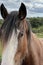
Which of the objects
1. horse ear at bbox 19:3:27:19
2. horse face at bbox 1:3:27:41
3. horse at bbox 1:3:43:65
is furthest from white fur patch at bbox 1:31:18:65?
horse ear at bbox 19:3:27:19

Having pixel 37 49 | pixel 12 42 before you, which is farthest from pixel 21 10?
pixel 37 49

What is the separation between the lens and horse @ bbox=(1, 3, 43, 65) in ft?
15.3

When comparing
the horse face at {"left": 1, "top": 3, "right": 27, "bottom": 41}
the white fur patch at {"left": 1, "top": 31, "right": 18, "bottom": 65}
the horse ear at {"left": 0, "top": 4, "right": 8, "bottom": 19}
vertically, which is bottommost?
the white fur patch at {"left": 1, "top": 31, "right": 18, "bottom": 65}

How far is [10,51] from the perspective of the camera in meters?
4.64

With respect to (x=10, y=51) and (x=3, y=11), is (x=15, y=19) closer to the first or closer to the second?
(x=3, y=11)

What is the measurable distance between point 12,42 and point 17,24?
0.38 metres

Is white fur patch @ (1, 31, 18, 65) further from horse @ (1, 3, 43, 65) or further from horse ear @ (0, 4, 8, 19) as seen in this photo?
horse ear @ (0, 4, 8, 19)

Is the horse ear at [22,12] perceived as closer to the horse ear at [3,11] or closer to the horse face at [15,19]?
the horse face at [15,19]

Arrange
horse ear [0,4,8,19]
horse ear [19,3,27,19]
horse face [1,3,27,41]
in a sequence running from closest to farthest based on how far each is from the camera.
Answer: horse face [1,3,27,41] → horse ear [19,3,27,19] → horse ear [0,4,8,19]

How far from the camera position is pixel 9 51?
463 centimetres

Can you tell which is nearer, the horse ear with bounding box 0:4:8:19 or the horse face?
the horse face

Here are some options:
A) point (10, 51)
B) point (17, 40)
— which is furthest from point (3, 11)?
point (10, 51)

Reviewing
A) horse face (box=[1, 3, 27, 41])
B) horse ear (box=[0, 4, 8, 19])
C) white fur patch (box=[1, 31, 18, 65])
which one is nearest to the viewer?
white fur patch (box=[1, 31, 18, 65])

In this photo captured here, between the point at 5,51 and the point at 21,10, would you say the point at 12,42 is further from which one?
the point at 21,10
